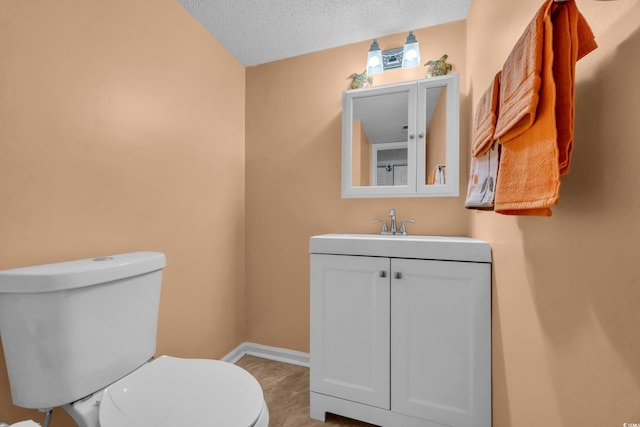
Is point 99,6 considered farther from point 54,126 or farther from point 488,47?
point 488,47

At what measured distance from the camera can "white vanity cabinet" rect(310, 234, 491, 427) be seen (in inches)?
44.0

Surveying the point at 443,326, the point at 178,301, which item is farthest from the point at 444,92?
the point at 178,301

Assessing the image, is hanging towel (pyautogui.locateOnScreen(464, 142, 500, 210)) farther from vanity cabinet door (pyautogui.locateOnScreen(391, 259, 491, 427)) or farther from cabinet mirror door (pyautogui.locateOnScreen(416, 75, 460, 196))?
cabinet mirror door (pyautogui.locateOnScreen(416, 75, 460, 196))

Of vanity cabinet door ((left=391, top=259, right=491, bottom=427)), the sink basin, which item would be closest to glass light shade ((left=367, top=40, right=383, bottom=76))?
the sink basin

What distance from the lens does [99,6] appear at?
1.05 m

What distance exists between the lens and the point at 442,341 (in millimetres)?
1152

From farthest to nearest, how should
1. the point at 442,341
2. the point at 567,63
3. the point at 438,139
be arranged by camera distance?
the point at 438,139 < the point at 442,341 < the point at 567,63

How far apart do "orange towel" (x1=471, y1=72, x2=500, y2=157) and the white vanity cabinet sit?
17.2 inches

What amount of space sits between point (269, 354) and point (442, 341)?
128cm

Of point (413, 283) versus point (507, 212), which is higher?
point (507, 212)

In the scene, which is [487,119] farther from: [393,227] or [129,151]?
[129,151]

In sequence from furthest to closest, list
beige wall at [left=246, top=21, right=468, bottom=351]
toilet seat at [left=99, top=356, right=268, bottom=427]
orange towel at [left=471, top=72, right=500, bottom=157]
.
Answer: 1. beige wall at [left=246, top=21, right=468, bottom=351]
2. orange towel at [left=471, top=72, right=500, bottom=157]
3. toilet seat at [left=99, top=356, right=268, bottom=427]

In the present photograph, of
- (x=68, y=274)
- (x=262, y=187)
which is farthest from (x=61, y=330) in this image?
(x=262, y=187)

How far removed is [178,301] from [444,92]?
1.91 metres
